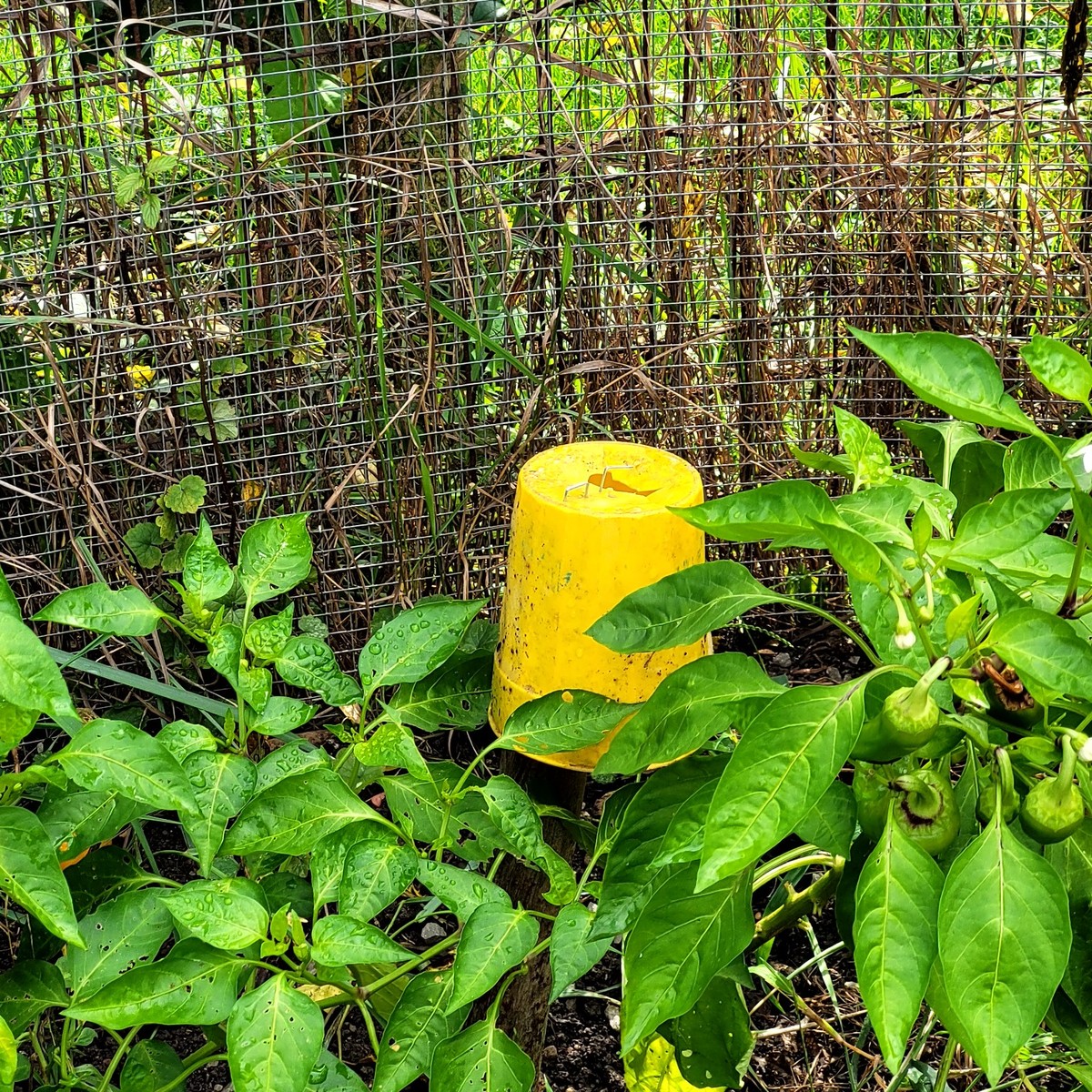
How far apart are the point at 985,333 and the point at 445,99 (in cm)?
112

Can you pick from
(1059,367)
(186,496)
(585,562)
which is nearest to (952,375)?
(1059,367)

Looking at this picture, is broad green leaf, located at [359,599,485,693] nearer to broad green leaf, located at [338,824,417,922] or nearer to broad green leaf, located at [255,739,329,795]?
broad green leaf, located at [255,739,329,795]

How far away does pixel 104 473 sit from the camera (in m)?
2.24

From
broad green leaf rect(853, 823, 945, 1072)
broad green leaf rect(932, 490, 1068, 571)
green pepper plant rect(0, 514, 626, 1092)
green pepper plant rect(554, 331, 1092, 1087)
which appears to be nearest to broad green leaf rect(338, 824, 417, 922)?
green pepper plant rect(0, 514, 626, 1092)

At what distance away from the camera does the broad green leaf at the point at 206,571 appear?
1554mm

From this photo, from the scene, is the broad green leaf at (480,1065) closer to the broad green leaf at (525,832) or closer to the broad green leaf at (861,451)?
the broad green leaf at (525,832)

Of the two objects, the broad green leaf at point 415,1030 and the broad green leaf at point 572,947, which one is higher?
the broad green leaf at point 572,947

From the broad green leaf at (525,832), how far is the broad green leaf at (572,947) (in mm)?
82

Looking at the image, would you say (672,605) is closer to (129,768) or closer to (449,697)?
(449,697)

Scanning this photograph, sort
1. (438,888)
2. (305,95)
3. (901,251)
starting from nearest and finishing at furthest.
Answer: (438,888) → (305,95) → (901,251)

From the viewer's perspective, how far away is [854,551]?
43.6 inches

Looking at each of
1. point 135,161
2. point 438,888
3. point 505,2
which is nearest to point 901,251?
point 505,2

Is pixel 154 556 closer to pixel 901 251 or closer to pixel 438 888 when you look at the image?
pixel 438 888

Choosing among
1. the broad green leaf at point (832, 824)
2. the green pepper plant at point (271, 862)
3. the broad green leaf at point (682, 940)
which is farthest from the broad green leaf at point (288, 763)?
the broad green leaf at point (832, 824)
